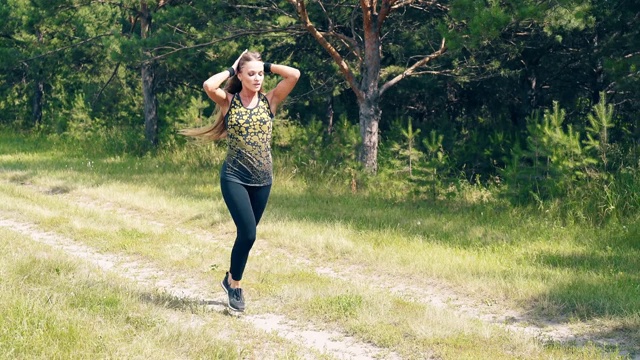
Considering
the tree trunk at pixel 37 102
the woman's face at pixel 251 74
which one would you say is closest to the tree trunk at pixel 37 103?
the tree trunk at pixel 37 102

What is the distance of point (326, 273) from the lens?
8.87m

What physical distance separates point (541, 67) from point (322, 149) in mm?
5398

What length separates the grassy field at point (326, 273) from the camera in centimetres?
586

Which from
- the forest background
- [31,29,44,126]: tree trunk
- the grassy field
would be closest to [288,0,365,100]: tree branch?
the forest background

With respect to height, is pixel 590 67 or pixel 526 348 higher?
pixel 590 67

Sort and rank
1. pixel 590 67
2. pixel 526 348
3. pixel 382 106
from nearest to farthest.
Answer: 1. pixel 526 348
2. pixel 590 67
3. pixel 382 106

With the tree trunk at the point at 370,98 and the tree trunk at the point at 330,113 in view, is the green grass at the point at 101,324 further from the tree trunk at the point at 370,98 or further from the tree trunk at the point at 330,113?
the tree trunk at the point at 330,113

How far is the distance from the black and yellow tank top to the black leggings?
0.08m

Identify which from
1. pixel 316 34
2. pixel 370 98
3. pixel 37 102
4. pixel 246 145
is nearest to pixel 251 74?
pixel 246 145

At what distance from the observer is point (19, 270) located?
7.71m

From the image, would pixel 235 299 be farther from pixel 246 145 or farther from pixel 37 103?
pixel 37 103

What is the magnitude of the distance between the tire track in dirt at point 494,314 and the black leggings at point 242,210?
1.70 meters

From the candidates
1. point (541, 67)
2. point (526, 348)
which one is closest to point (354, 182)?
Answer: point (541, 67)

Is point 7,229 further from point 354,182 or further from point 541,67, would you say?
point 541,67
